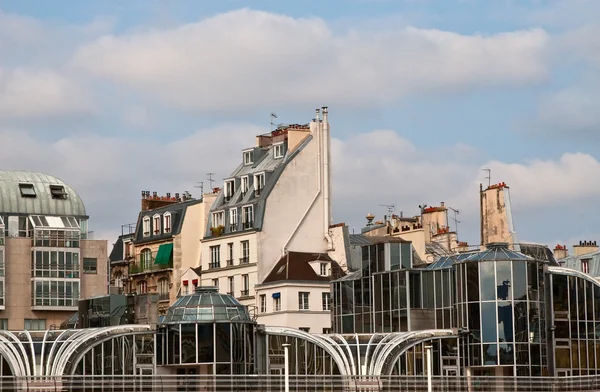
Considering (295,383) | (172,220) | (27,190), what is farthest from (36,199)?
(295,383)

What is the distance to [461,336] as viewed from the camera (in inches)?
3413

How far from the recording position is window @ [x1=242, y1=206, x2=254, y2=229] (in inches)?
4759

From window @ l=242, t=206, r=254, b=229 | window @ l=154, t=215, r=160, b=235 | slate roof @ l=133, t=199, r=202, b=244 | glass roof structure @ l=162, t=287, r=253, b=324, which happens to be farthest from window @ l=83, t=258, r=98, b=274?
glass roof structure @ l=162, t=287, r=253, b=324

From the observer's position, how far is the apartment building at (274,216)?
119750 mm

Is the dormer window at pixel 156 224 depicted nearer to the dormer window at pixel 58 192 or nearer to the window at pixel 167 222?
the window at pixel 167 222

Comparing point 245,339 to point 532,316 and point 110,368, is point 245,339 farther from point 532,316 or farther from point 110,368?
point 532,316

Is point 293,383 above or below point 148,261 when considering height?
below

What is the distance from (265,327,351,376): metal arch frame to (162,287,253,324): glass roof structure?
8.71 ft

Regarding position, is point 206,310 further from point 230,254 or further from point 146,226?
point 146,226

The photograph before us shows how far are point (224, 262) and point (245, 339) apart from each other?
3708cm

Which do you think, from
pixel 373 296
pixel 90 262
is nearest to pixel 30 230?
pixel 90 262

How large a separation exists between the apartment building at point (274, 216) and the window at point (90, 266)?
42.5ft

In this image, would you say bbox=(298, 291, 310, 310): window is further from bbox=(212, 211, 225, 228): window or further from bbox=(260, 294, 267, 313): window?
bbox=(212, 211, 225, 228): window

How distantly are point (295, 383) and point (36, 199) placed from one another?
56107 mm
